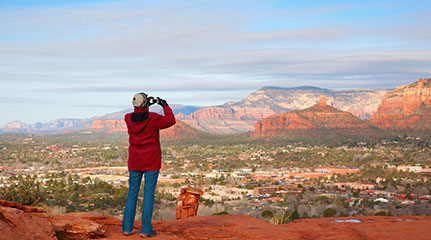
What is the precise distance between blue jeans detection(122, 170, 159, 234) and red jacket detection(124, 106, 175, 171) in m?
0.13

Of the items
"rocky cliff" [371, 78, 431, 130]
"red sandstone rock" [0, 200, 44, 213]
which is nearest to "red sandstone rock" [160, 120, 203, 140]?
"rocky cliff" [371, 78, 431, 130]

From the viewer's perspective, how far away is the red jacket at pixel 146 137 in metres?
8.38

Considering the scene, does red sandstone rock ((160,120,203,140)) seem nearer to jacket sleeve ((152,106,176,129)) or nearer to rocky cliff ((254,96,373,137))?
rocky cliff ((254,96,373,137))

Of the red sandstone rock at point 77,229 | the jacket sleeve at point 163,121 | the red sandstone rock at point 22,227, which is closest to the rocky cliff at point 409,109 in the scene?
the jacket sleeve at point 163,121

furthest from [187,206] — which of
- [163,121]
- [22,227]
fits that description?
[22,227]

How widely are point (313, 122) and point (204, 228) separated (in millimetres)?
122926

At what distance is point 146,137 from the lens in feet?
27.6

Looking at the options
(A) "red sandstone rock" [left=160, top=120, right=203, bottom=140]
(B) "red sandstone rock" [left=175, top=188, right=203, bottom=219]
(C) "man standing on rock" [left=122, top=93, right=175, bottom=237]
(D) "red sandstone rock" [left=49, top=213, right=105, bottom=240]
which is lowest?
(A) "red sandstone rock" [left=160, top=120, right=203, bottom=140]

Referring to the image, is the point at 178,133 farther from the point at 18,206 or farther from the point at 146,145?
the point at 146,145

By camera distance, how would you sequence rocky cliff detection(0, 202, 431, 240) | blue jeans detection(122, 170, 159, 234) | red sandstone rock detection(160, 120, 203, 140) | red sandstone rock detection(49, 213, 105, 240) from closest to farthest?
rocky cliff detection(0, 202, 431, 240)
red sandstone rock detection(49, 213, 105, 240)
blue jeans detection(122, 170, 159, 234)
red sandstone rock detection(160, 120, 203, 140)

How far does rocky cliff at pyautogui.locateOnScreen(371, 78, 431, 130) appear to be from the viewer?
117562 mm

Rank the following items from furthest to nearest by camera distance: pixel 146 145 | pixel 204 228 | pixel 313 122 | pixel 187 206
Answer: pixel 313 122
pixel 187 206
pixel 204 228
pixel 146 145

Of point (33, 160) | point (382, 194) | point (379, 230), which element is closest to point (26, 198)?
point (379, 230)

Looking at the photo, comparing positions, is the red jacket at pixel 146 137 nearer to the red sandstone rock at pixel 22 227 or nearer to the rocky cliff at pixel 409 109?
the red sandstone rock at pixel 22 227
